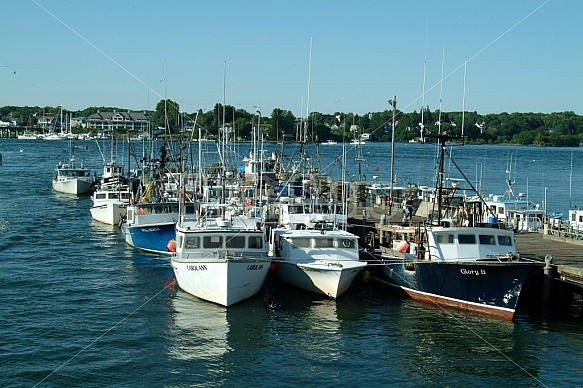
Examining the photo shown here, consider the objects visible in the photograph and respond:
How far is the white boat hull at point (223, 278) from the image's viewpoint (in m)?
32.8

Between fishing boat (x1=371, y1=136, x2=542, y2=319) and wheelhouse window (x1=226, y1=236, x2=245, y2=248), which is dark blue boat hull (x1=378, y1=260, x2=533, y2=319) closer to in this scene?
fishing boat (x1=371, y1=136, x2=542, y2=319)

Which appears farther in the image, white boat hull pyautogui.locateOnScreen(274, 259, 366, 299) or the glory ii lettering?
white boat hull pyautogui.locateOnScreen(274, 259, 366, 299)

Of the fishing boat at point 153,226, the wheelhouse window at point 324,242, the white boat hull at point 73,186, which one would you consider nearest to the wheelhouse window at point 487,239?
the wheelhouse window at point 324,242

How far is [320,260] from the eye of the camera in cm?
3566

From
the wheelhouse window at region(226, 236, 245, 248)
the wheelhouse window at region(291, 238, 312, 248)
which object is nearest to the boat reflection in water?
the wheelhouse window at region(226, 236, 245, 248)

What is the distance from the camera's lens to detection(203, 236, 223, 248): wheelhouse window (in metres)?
35.2

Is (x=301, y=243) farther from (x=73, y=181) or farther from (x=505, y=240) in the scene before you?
(x=73, y=181)

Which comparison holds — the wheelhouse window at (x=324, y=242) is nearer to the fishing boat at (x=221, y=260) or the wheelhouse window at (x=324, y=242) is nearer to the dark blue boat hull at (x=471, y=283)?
the fishing boat at (x=221, y=260)

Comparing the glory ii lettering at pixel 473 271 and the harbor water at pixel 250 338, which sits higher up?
the glory ii lettering at pixel 473 271

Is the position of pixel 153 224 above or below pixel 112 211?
above

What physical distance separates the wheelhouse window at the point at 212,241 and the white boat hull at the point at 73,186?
188 ft

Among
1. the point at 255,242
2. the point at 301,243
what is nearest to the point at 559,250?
the point at 301,243

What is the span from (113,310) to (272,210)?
15.8m

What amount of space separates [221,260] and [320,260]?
5289 mm
